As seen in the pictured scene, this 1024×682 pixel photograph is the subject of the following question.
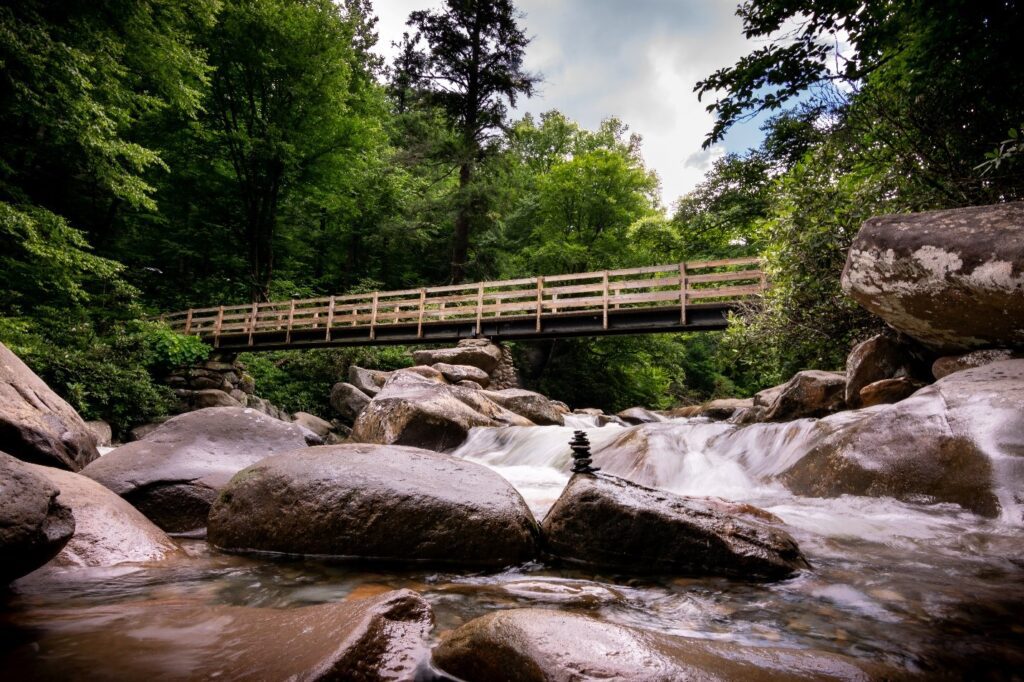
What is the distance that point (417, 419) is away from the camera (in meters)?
8.27

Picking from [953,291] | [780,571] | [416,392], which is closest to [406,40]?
[416,392]

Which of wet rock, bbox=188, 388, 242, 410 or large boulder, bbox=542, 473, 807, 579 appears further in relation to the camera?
wet rock, bbox=188, 388, 242, 410

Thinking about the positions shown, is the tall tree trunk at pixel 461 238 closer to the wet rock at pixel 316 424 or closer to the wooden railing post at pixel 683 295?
the wet rock at pixel 316 424

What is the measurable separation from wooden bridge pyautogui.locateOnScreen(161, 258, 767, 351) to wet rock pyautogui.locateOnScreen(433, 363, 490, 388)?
152 centimetres

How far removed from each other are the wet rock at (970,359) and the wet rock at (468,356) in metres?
11.0

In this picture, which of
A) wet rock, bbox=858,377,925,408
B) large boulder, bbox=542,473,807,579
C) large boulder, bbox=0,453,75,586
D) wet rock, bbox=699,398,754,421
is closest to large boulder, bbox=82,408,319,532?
large boulder, bbox=0,453,75,586

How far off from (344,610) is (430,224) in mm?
21084

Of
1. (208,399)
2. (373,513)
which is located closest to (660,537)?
(373,513)

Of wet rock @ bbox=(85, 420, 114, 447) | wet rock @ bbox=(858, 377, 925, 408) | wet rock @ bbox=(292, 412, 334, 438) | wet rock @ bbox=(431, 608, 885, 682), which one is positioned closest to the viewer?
wet rock @ bbox=(431, 608, 885, 682)

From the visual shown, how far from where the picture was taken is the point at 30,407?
390cm

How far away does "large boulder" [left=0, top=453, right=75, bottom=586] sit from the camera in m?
1.91

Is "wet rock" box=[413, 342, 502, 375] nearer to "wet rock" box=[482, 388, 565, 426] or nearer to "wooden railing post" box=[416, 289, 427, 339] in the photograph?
"wooden railing post" box=[416, 289, 427, 339]

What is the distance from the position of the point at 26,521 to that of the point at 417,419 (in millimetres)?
6356

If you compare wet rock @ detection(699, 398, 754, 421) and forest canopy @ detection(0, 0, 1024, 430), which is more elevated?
forest canopy @ detection(0, 0, 1024, 430)
